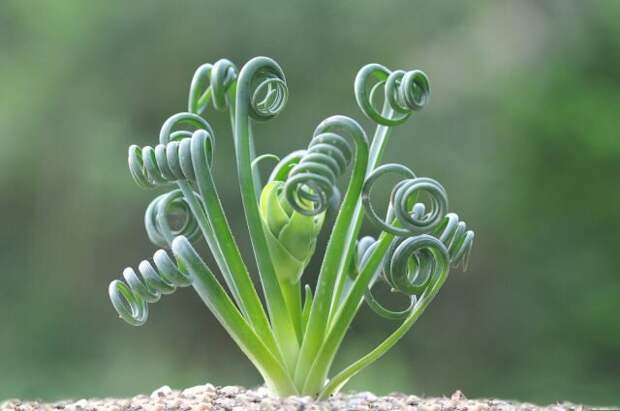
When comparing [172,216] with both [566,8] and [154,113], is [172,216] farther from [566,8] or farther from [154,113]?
[566,8]

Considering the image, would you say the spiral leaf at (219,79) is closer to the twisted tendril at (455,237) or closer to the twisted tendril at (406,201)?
the twisted tendril at (406,201)

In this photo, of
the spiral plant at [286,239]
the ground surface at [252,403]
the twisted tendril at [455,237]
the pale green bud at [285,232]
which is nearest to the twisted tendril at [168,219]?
the spiral plant at [286,239]

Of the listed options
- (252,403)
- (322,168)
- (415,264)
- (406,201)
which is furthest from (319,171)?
(252,403)

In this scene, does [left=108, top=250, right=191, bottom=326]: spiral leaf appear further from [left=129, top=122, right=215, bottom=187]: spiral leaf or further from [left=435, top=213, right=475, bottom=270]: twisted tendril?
[left=435, top=213, right=475, bottom=270]: twisted tendril

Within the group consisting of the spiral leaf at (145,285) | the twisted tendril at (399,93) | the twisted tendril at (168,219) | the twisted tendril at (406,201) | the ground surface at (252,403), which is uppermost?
the twisted tendril at (399,93)

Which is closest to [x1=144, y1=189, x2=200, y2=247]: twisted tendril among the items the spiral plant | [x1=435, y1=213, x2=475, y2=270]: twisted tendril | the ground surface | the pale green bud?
the spiral plant

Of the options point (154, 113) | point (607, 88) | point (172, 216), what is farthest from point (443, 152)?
point (172, 216)
